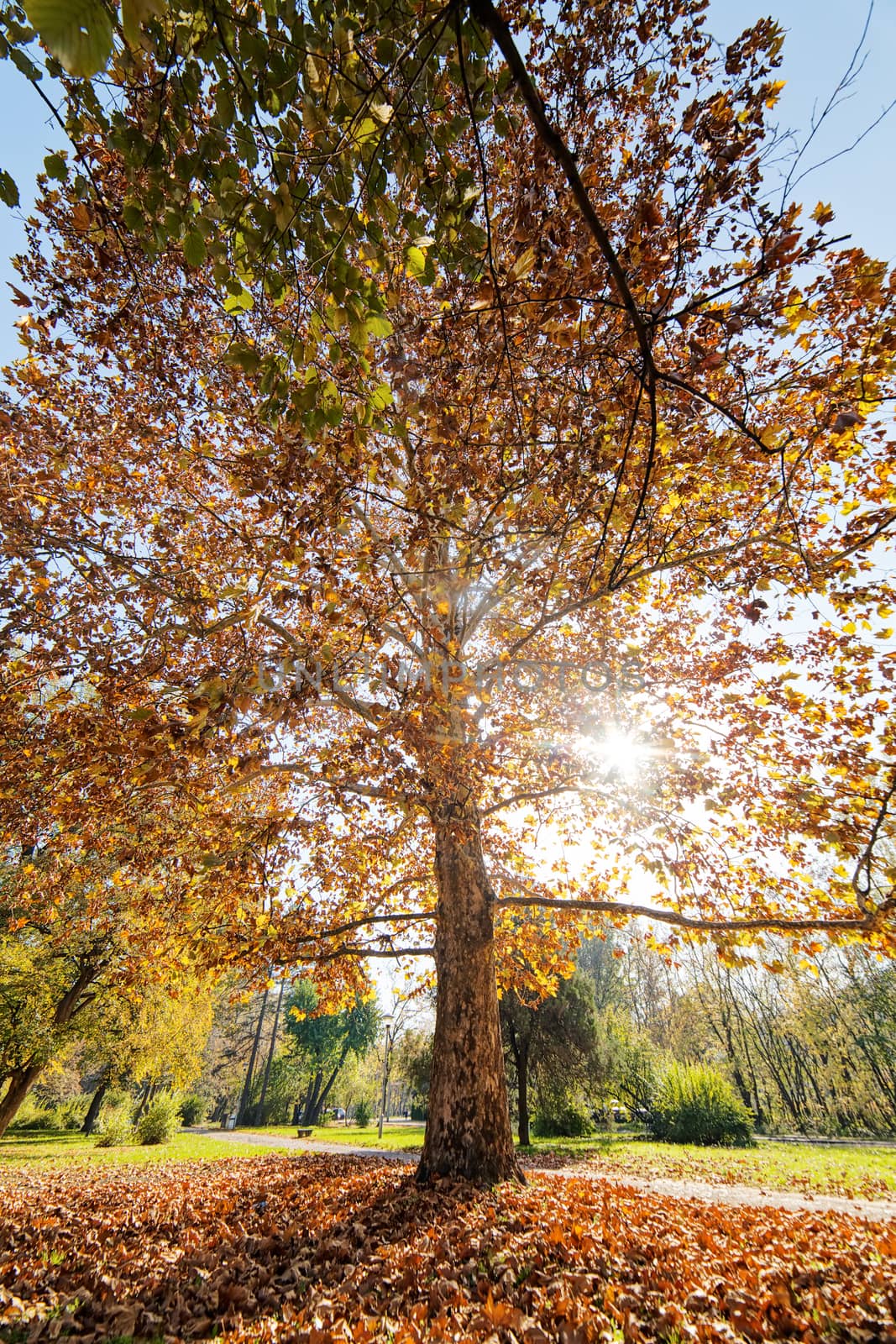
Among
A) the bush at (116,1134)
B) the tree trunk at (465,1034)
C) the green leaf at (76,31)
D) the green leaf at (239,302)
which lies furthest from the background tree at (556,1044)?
the green leaf at (76,31)

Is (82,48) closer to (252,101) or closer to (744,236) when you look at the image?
(252,101)

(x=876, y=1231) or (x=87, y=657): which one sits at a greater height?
(x=87, y=657)

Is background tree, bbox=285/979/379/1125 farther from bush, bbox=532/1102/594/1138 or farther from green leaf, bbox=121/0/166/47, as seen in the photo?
green leaf, bbox=121/0/166/47

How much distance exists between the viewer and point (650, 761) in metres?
8.55

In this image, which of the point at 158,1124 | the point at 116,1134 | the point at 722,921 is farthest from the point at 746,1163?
the point at 116,1134

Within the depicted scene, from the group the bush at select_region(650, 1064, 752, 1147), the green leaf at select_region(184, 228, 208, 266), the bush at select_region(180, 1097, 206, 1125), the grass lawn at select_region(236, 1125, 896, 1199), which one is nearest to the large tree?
the green leaf at select_region(184, 228, 208, 266)

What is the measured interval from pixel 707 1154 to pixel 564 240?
20.7 m

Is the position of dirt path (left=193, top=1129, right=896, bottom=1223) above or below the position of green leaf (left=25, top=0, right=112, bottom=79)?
below

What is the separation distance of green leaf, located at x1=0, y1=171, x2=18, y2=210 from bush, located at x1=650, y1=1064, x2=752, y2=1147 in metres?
25.0

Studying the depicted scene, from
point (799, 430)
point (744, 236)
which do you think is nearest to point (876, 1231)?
point (799, 430)

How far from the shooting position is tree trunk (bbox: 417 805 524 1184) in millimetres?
6242

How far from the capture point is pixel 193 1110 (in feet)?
118

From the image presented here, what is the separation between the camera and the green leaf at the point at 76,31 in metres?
1.23

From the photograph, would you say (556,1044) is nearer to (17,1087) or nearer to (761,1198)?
(761,1198)
